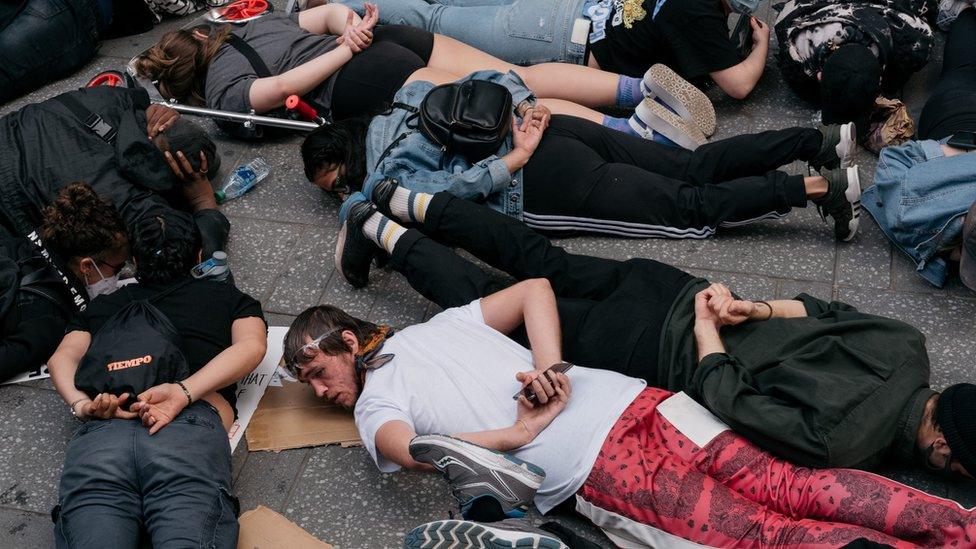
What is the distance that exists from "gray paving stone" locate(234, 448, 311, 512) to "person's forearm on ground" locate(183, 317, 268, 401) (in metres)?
0.29

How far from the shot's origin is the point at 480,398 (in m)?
2.97

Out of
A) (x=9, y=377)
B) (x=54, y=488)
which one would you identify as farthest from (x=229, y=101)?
(x=54, y=488)

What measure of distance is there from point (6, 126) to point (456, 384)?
241 centimetres

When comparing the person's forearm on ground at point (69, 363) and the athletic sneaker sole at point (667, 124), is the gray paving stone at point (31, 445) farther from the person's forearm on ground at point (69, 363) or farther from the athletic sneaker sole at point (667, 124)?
the athletic sneaker sole at point (667, 124)

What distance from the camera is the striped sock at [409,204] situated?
147 inches

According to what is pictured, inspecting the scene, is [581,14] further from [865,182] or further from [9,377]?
[9,377]

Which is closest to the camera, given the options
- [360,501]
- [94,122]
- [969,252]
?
[360,501]

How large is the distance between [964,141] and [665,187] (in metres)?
1.10

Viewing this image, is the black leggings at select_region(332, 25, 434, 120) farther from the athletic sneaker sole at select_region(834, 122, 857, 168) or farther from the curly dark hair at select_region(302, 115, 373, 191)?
the athletic sneaker sole at select_region(834, 122, 857, 168)

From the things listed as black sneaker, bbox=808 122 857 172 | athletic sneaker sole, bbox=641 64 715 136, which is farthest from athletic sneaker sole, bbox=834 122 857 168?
athletic sneaker sole, bbox=641 64 715 136

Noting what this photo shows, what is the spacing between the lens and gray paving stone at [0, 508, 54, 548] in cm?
308

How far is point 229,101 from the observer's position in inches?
178

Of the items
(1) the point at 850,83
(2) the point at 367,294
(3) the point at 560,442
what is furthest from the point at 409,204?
(1) the point at 850,83

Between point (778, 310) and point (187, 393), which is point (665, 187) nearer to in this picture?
point (778, 310)
